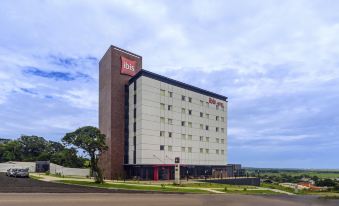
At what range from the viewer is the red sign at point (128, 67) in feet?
252

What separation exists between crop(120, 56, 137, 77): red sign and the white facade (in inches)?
133

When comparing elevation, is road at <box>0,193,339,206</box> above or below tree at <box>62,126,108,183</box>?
below

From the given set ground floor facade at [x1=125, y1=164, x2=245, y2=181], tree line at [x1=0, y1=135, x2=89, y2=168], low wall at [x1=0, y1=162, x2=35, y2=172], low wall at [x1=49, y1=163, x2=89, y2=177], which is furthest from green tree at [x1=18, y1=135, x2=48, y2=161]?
ground floor facade at [x1=125, y1=164, x2=245, y2=181]

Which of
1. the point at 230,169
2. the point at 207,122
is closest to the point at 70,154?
the point at 207,122

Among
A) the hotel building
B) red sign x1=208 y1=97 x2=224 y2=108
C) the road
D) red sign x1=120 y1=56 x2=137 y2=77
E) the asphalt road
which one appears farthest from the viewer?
red sign x1=208 y1=97 x2=224 y2=108

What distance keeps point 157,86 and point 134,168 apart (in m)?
16.3

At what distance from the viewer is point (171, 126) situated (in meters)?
76.8

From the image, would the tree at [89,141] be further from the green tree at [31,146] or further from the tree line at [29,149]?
the green tree at [31,146]

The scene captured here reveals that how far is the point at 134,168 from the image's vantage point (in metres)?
73.6

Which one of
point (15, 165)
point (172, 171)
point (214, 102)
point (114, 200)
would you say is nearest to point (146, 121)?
point (172, 171)

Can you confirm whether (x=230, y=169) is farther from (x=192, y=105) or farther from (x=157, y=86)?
(x=157, y=86)

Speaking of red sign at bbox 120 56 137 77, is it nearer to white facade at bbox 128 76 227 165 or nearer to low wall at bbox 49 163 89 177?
white facade at bbox 128 76 227 165

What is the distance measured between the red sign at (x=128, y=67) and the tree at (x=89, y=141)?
79.0 feet

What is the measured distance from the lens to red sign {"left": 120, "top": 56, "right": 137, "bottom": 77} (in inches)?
3022
